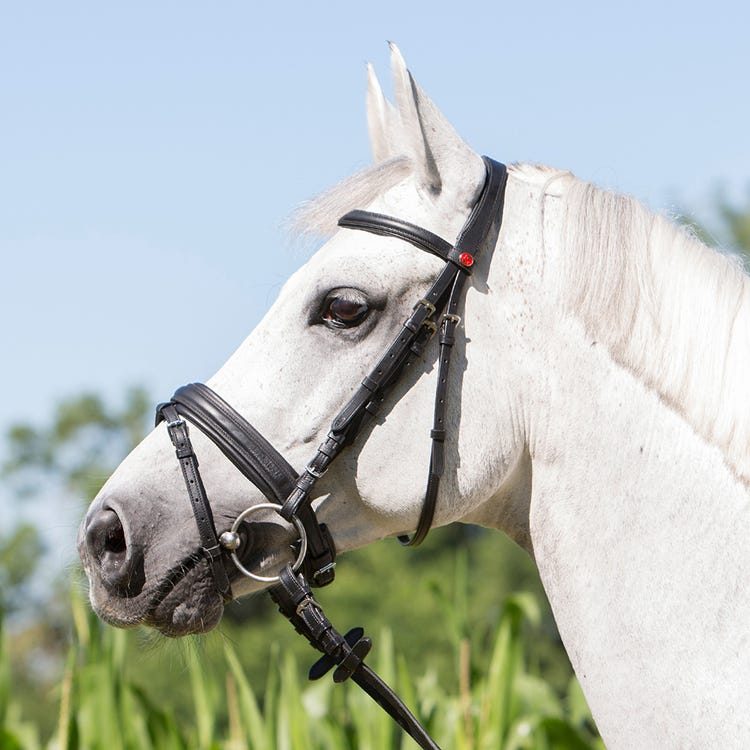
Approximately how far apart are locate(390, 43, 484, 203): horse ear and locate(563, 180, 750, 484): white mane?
0.81 ft

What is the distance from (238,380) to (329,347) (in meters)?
0.21

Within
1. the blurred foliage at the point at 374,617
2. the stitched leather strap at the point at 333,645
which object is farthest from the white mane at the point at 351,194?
the blurred foliage at the point at 374,617

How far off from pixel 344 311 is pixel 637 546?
2.55ft

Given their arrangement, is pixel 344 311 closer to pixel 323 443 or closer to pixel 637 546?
pixel 323 443

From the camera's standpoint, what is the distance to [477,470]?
2.11 meters

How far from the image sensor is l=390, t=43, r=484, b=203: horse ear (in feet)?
7.02

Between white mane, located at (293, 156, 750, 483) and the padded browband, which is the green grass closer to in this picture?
white mane, located at (293, 156, 750, 483)

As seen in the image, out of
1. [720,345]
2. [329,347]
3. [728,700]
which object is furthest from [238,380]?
[728,700]

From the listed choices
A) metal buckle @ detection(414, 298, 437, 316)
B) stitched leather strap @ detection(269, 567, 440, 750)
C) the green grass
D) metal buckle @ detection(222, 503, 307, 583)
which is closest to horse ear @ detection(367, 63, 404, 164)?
metal buckle @ detection(414, 298, 437, 316)

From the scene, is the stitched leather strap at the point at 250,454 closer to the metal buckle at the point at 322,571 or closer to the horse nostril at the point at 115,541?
the metal buckle at the point at 322,571

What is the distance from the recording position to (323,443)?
2.09 m

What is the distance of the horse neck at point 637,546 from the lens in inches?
72.2

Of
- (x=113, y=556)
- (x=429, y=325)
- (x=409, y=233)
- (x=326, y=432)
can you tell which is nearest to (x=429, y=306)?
(x=429, y=325)

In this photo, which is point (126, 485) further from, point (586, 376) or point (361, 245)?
point (586, 376)
